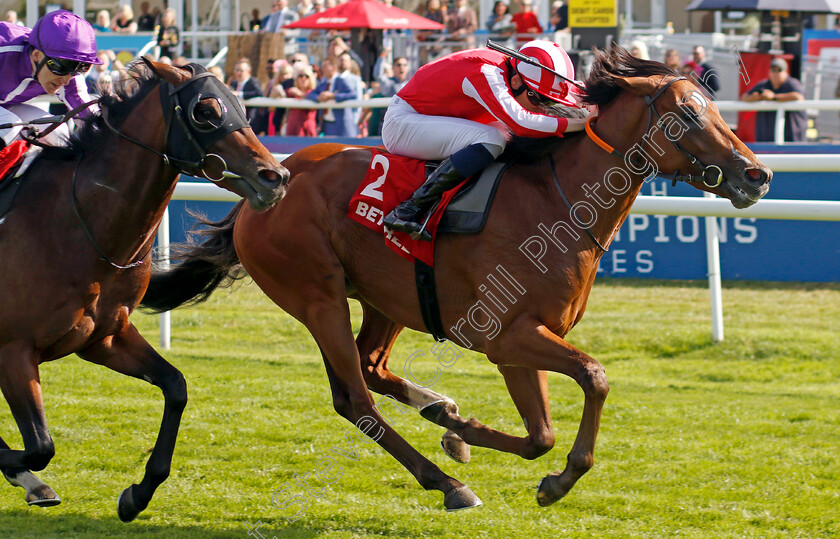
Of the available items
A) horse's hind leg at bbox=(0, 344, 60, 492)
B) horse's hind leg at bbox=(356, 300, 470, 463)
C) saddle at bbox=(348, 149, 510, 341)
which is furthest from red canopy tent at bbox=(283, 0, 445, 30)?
horse's hind leg at bbox=(0, 344, 60, 492)

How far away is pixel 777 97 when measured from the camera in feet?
30.5

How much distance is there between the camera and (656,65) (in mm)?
4125

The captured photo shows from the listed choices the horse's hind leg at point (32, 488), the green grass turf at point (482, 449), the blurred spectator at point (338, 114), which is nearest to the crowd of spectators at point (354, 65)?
the blurred spectator at point (338, 114)

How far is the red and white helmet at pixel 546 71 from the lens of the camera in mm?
4254

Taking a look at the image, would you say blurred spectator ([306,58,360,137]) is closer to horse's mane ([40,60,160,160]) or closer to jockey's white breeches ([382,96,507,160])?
jockey's white breeches ([382,96,507,160])

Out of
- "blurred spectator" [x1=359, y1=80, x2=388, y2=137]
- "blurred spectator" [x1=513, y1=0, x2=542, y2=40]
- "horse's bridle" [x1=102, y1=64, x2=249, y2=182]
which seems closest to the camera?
"horse's bridle" [x1=102, y1=64, x2=249, y2=182]

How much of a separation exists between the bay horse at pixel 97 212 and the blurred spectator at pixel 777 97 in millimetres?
6713

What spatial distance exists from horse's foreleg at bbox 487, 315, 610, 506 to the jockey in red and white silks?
0.58 m

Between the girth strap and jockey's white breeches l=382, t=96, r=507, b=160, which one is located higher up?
jockey's white breeches l=382, t=96, r=507, b=160

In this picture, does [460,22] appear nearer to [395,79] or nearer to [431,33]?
[431,33]

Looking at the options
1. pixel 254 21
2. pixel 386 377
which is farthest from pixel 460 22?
pixel 386 377

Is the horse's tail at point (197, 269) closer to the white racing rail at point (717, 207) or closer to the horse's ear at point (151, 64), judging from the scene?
the white racing rail at point (717, 207)

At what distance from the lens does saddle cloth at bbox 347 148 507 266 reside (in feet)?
13.7

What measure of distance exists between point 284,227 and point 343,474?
117 cm
